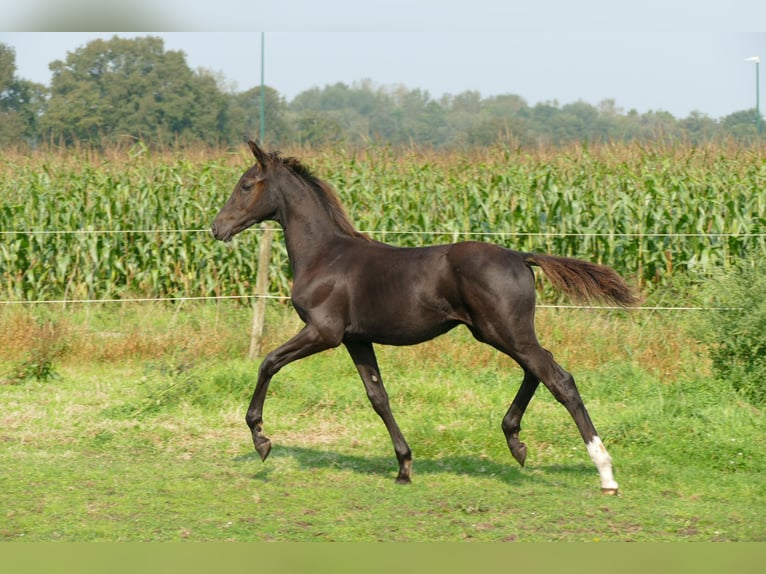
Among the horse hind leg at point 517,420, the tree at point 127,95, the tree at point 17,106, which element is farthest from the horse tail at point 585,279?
the tree at point 127,95

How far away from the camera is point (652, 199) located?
1204 cm

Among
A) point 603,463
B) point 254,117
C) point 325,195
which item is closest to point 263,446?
point 325,195

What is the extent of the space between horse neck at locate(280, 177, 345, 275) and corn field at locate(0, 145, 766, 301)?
449cm

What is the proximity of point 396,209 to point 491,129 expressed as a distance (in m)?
21.4

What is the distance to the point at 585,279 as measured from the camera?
6414mm

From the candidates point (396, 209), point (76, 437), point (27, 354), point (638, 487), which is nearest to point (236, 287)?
point (396, 209)

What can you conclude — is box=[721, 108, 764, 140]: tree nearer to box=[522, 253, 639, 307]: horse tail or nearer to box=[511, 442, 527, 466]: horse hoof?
box=[522, 253, 639, 307]: horse tail

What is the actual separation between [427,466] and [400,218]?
6.25 meters

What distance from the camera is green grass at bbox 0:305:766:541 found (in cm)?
561

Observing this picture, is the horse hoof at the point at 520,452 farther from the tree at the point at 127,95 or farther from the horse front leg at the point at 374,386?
the tree at the point at 127,95

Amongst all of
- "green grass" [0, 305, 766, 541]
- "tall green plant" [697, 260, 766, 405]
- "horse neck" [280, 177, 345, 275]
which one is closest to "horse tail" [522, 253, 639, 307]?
"green grass" [0, 305, 766, 541]

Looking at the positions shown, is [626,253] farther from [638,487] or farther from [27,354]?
[27,354]

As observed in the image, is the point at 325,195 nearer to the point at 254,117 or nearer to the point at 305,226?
the point at 305,226

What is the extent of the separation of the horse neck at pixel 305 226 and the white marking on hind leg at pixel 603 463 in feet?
7.91
